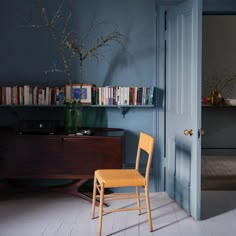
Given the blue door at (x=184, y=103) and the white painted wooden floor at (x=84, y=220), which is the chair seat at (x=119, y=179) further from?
the blue door at (x=184, y=103)

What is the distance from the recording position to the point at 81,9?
4.30 m

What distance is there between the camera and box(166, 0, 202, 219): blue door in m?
3.46

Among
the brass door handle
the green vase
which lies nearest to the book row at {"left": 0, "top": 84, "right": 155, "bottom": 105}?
the green vase

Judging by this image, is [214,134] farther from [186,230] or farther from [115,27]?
[186,230]

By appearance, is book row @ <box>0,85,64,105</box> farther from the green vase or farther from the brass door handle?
the brass door handle

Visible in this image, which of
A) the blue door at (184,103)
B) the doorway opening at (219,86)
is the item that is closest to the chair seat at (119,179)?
the blue door at (184,103)

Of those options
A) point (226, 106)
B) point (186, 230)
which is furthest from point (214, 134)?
point (186, 230)

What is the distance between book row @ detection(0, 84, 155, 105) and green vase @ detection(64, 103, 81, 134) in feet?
0.58

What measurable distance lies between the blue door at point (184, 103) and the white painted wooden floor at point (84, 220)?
0.17 meters

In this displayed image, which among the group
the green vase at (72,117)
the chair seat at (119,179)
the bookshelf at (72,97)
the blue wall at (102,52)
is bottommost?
the chair seat at (119,179)

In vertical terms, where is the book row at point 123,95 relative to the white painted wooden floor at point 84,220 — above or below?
above

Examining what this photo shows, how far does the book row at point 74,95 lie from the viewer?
416cm

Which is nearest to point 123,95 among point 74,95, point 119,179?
point 74,95

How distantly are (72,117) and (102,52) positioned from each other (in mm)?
867
